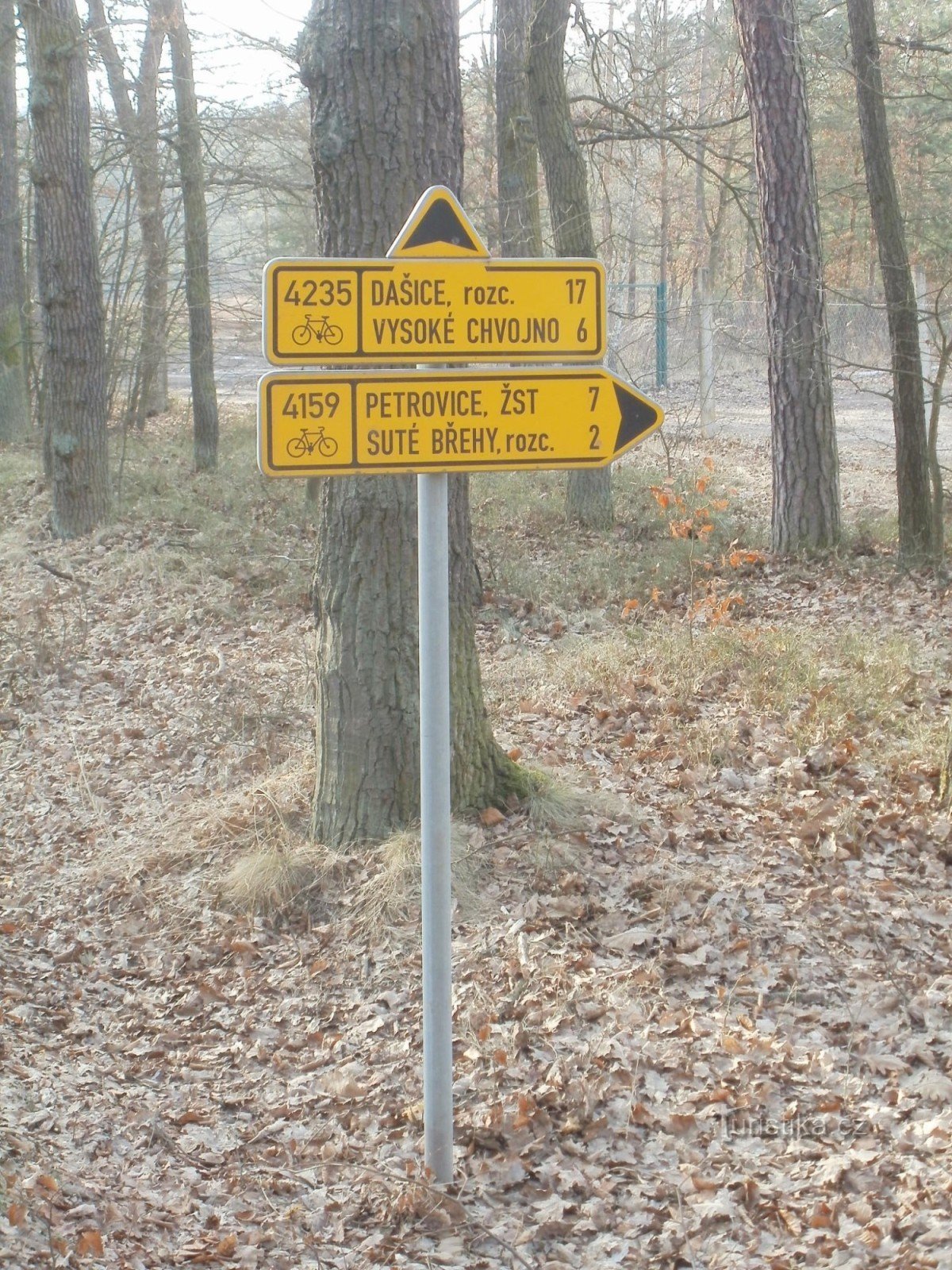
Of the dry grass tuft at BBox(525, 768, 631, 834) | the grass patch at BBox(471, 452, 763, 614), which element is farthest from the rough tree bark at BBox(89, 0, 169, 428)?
the dry grass tuft at BBox(525, 768, 631, 834)

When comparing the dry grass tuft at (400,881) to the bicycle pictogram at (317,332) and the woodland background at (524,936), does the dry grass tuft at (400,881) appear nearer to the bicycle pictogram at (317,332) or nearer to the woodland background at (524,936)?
the woodland background at (524,936)

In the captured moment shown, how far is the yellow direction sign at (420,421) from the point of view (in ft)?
10.5

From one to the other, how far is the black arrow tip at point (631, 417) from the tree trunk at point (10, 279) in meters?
Result: 17.9

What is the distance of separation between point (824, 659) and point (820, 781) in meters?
1.83

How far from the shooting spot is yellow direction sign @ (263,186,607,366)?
3.20 metres

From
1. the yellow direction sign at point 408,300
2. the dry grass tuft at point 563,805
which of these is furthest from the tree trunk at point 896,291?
the yellow direction sign at point 408,300

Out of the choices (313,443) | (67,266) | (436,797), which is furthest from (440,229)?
(67,266)

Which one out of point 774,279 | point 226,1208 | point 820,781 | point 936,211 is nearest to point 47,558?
point 774,279

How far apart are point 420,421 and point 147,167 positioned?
545 inches

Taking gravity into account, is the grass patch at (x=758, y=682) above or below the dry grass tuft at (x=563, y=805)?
above

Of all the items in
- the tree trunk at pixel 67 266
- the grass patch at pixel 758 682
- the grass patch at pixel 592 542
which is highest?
the tree trunk at pixel 67 266

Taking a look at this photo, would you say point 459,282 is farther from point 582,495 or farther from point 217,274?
point 217,274

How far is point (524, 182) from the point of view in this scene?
1258 centimetres

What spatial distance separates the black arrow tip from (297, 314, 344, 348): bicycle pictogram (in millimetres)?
769
